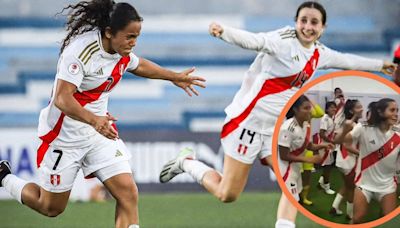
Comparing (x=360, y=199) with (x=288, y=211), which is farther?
(x=288, y=211)

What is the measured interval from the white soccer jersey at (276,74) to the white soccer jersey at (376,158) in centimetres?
111

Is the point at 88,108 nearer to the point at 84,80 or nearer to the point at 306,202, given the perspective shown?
the point at 84,80

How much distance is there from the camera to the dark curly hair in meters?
6.62

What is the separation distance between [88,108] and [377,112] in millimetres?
1908

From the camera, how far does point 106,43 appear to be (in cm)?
672

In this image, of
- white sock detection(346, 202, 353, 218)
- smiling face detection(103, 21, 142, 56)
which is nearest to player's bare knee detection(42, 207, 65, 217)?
smiling face detection(103, 21, 142, 56)

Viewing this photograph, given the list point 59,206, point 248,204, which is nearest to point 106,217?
point 248,204

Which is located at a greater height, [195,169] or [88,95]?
[88,95]

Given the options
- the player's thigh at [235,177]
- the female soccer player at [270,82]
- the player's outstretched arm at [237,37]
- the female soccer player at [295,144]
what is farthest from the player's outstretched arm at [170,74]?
A: the female soccer player at [295,144]

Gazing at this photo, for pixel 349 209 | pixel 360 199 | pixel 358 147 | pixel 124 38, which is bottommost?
pixel 349 209

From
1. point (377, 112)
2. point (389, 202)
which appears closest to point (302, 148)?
point (377, 112)

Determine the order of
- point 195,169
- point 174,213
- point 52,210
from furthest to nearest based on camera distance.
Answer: point 174,213 < point 195,169 < point 52,210

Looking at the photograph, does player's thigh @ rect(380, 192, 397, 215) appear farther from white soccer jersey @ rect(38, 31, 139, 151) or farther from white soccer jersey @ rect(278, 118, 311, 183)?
white soccer jersey @ rect(38, 31, 139, 151)

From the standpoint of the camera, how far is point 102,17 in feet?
22.2
